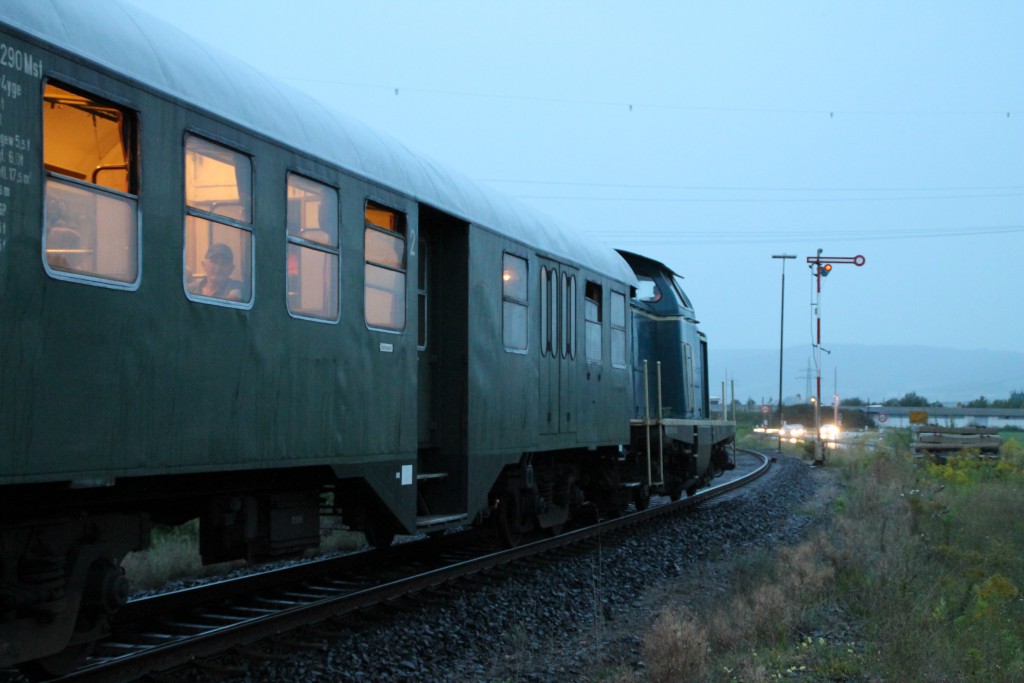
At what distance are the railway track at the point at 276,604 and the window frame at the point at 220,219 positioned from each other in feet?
6.79

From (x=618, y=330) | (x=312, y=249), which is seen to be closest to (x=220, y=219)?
(x=312, y=249)

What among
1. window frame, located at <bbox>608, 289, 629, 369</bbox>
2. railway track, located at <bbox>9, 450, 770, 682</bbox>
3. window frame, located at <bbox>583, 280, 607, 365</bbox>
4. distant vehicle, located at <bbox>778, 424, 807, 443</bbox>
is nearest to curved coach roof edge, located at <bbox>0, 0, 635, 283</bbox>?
window frame, located at <bbox>583, 280, 607, 365</bbox>

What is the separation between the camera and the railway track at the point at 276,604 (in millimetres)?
6055

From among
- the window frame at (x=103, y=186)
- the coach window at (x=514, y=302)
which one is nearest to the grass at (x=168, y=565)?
the coach window at (x=514, y=302)

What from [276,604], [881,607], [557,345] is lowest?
[881,607]

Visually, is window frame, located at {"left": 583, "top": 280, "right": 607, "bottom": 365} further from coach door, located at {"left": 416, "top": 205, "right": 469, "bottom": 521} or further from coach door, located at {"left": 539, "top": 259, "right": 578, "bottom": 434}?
coach door, located at {"left": 416, "top": 205, "right": 469, "bottom": 521}

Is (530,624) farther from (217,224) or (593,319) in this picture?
(593,319)

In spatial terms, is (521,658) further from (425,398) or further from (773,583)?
(773,583)

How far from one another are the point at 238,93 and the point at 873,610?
631cm

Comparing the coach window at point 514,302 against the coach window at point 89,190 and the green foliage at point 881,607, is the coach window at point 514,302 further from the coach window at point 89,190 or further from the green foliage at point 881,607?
the coach window at point 89,190

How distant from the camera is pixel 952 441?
2673cm

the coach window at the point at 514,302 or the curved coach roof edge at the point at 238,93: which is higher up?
the curved coach roof edge at the point at 238,93

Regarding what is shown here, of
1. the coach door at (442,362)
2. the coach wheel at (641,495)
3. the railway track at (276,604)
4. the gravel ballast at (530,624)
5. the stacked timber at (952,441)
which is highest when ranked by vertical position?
the coach door at (442,362)

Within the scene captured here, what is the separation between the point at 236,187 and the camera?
616cm
